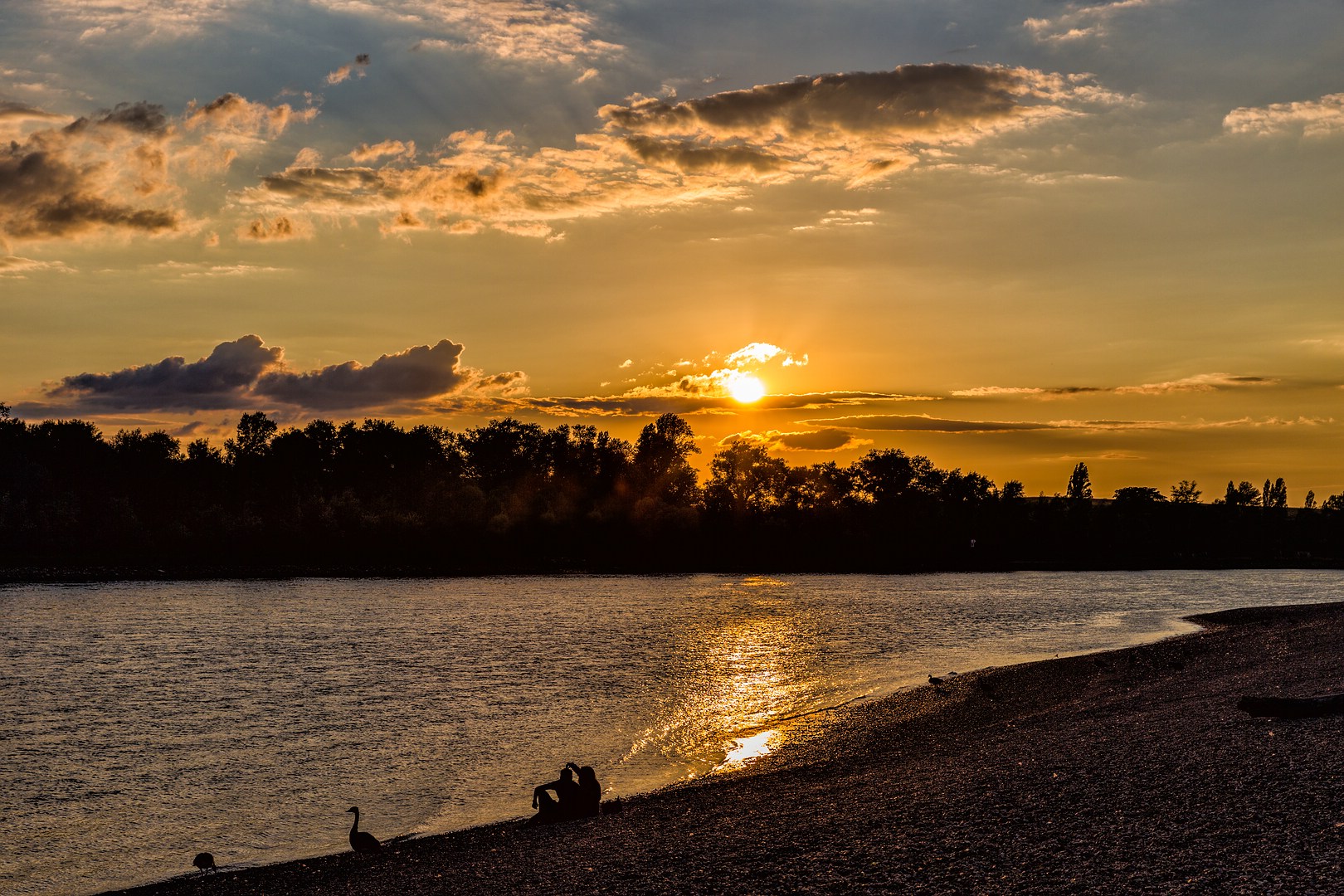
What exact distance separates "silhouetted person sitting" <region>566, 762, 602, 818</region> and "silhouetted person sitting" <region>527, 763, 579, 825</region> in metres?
0.09

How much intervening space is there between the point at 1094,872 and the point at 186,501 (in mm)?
184820

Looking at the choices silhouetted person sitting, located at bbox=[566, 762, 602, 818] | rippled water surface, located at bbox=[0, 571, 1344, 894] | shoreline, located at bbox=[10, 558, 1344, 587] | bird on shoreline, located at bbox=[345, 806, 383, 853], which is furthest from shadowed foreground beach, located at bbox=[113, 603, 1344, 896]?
shoreline, located at bbox=[10, 558, 1344, 587]

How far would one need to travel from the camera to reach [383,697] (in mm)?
42094

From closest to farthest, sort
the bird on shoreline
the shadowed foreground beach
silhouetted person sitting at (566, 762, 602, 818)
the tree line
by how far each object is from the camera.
A: 1. the shadowed foreground beach
2. the bird on shoreline
3. silhouetted person sitting at (566, 762, 602, 818)
4. the tree line

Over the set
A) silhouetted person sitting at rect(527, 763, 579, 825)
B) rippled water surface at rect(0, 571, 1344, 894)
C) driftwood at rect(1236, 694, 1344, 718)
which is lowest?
rippled water surface at rect(0, 571, 1344, 894)

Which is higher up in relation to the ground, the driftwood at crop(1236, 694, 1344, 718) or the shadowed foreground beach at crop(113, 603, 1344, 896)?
the driftwood at crop(1236, 694, 1344, 718)

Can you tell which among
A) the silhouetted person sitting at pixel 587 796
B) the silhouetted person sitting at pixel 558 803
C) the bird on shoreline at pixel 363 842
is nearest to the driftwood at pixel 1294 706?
the silhouetted person sitting at pixel 587 796

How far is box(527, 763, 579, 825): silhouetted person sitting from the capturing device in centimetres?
2181

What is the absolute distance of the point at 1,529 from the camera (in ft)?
485

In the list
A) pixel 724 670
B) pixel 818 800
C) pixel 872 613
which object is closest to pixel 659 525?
pixel 872 613

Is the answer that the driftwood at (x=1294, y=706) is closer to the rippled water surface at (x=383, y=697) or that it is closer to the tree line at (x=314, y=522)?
the rippled water surface at (x=383, y=697)

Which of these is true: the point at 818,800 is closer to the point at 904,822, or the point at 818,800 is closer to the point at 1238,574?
the point at 904,822

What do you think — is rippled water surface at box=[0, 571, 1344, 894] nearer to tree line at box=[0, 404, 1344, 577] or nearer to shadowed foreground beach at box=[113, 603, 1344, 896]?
shadowed foreground beach at box=[113, 603, 1344, 896]

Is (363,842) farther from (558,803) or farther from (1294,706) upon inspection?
(1294,706)
